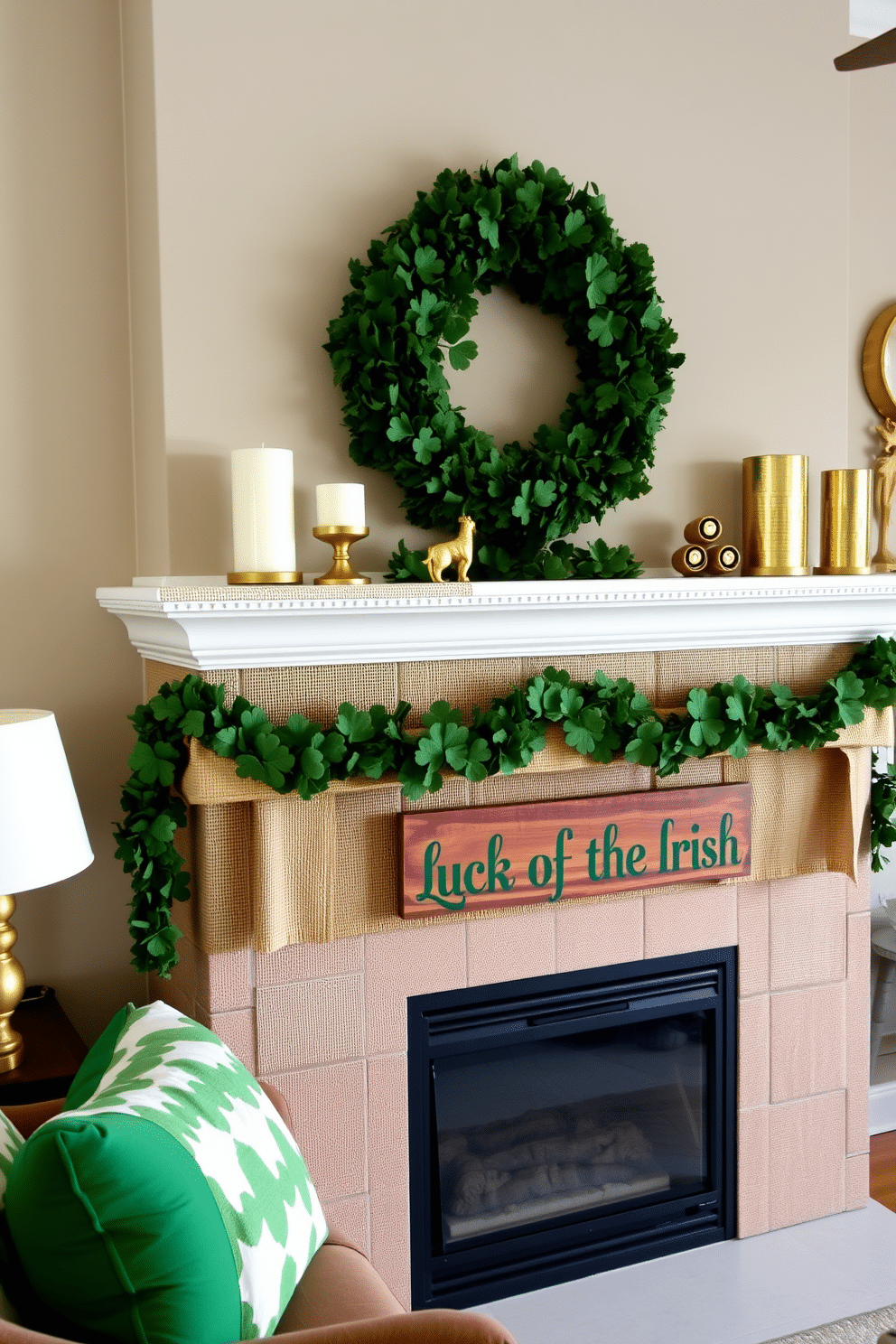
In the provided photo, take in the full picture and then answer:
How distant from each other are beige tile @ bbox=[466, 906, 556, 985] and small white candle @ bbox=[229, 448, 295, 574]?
0.76 metres

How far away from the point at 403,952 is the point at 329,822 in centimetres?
30

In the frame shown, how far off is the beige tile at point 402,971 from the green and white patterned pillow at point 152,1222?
0.77 m

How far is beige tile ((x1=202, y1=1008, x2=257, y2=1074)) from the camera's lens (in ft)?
6.16

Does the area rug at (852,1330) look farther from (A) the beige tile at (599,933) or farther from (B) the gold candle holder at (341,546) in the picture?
(B) the gold candle holder at (341,546)

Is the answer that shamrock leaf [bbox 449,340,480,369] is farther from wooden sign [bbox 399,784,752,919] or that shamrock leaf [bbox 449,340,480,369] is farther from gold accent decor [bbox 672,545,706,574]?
wooden sign [bbox 399,784,752,919]

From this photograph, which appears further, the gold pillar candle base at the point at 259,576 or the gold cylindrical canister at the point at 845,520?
the gold cylindrical canister at the point at 845,520

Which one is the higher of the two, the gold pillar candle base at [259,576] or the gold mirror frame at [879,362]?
the gold mirror frame at [879,362]

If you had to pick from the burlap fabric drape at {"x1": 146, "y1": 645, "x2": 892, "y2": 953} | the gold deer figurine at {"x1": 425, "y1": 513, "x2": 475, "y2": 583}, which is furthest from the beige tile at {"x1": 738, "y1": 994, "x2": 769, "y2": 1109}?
the gold deer figurine at {"x1": 425, "y1": 513, "x2": 475, "y2": 583}

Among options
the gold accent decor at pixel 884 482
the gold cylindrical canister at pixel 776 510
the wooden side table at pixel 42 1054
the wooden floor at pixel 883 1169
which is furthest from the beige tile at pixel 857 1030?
the wooden side table at pixel 42 1054

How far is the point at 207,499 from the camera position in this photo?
76.2 inches

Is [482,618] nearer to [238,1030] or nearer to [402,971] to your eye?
[402,971]

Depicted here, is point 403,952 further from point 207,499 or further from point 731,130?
point 731,130

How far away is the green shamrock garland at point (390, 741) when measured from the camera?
1.76 meters

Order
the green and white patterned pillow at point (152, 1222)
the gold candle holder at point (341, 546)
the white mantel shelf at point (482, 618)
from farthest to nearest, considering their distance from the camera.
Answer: the gold candle holder at point (341, 546), the white mantel shelf at point (482, 618), the green and white patterned pillow at point (152, 1222)
